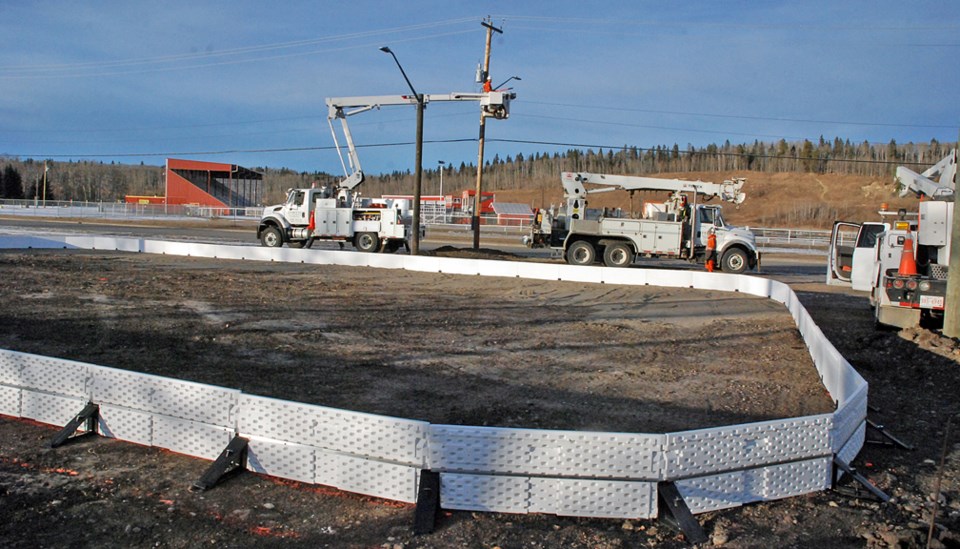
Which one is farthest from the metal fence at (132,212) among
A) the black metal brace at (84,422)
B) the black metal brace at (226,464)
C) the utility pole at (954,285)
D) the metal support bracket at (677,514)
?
the metal support bracket at (677,514)

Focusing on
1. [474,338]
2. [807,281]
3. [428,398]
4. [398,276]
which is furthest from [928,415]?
[807,281]

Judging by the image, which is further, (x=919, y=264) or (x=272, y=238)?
(x=272, y=238)

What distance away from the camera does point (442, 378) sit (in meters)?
8.98

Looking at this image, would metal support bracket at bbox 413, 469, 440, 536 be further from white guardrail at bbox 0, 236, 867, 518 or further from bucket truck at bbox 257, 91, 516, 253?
bucket truck at bbox 257, 91, 516, 253

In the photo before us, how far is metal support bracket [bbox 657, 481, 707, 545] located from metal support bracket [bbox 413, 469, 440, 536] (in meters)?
1.56

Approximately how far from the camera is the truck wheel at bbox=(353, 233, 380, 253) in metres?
29.2

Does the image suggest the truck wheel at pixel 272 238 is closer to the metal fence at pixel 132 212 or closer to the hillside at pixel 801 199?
the metal fence at pixel 132 212

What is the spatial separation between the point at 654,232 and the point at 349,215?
1194 cm

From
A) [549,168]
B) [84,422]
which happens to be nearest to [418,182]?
[84,422]

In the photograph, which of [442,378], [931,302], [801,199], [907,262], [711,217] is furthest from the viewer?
[801,199]

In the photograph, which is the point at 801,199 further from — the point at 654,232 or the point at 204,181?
the point at 654,232

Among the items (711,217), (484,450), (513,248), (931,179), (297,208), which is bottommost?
(484,450)

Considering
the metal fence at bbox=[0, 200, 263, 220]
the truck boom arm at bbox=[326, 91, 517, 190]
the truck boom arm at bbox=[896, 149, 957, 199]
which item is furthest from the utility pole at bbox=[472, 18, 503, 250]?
the metal fence at bbox=[0, 200, 263, 220]

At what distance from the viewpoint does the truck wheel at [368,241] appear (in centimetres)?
2923
